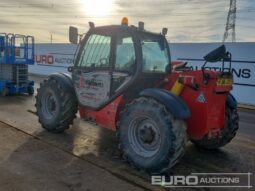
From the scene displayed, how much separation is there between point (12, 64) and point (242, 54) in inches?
359

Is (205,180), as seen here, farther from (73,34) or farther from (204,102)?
(73,34)

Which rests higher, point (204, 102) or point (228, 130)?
point (204, 102)

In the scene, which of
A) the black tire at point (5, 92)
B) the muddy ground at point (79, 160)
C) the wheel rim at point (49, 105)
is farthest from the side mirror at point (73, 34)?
the black tire at point (5, 92)

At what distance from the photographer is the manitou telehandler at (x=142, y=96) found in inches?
192

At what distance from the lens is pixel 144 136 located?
203 inches

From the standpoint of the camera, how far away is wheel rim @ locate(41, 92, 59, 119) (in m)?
7.05

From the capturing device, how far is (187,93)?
526 cm

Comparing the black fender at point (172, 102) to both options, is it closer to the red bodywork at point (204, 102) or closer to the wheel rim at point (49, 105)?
the red bodywork at point (204, 102)

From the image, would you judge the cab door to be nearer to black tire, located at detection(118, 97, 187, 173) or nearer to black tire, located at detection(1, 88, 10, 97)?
black tire, located at detection(118, 97, 187, 173)

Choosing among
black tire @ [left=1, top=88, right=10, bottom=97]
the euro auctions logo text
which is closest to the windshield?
the euro auctions logo text

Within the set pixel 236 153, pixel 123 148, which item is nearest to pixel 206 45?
pixel 236 153

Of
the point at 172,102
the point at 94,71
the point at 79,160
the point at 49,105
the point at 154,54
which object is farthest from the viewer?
the point at 49,105

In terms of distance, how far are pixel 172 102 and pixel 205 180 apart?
1.25 meters

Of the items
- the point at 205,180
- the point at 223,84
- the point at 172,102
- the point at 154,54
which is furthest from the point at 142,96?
the point at 205,180
